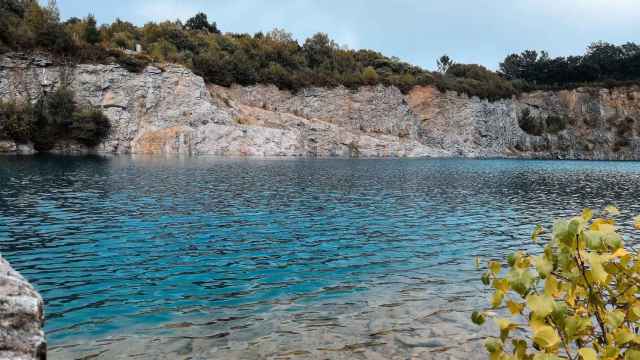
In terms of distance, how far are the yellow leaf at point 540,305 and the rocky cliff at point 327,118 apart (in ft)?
272

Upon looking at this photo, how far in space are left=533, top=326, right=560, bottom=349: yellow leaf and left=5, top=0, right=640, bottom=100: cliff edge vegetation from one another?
3734 inches

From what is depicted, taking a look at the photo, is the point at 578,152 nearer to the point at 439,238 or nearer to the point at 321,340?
the point at 439,238

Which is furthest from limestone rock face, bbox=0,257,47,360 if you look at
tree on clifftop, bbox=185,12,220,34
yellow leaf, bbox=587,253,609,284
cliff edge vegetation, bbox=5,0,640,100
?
tree on clifftop, bbox=185,12,220,34

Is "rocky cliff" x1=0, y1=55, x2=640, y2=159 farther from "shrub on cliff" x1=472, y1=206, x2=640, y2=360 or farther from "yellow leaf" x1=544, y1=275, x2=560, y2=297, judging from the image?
"yellow leaf" x1=544, y1=275, x2=560, y2=297

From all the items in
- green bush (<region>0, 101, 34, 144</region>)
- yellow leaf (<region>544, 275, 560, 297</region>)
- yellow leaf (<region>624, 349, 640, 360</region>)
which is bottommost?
yellow leaf (<region>624, 349, 640, 360</region>)

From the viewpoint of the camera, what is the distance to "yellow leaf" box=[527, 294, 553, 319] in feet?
10.8

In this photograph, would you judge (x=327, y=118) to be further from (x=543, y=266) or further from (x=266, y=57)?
(x=543, y=266)

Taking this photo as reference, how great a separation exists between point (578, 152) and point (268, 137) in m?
95.5

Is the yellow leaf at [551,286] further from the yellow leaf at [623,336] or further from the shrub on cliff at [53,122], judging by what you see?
the shrub on cliff at [53,122]

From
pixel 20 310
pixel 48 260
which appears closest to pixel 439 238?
pixel 48 260

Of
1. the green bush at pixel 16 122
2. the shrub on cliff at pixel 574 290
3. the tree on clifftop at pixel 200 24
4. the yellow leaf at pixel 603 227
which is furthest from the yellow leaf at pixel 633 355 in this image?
the tree on clifftop at pixel 200 24

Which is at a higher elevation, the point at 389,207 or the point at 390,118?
the point at 390,118

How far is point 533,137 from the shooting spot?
13112 cm

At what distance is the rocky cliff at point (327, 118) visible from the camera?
8381 cm
